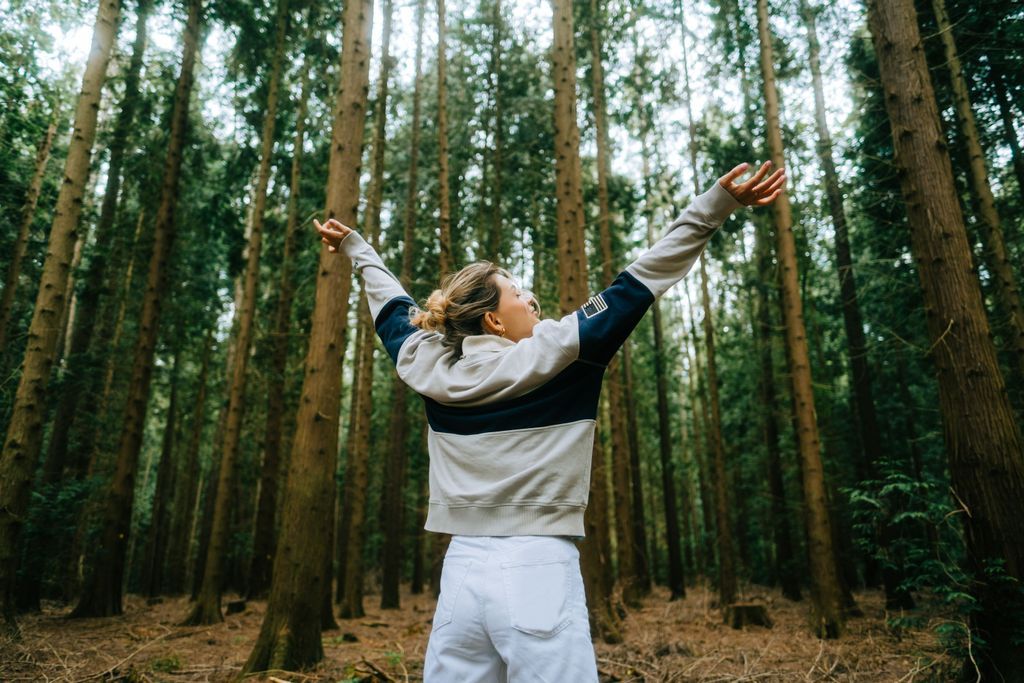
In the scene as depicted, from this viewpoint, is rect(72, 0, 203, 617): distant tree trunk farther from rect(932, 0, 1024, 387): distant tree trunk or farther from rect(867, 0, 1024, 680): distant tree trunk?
rect(932, 0, 1024, 387): distant tree trunk

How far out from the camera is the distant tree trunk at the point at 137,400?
34.3 ft

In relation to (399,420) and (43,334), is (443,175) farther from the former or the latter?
(43,334)

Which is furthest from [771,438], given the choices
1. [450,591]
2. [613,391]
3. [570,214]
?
[450,591]

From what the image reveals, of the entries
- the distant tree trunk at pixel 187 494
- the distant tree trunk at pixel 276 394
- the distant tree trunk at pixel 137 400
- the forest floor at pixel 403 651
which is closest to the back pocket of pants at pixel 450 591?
the forest floor at pixel 403 651

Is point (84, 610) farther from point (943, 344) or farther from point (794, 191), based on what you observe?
point (794, 191)

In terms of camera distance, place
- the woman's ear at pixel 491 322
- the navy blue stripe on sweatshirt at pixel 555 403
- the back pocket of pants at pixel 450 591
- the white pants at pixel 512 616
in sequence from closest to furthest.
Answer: the white pants at pixel 512 616 → the back pocket of pants at pixel 450 591 → the navy blue stripe on sweatshirt at pixel 555 403 → the woman's ear at pixel 491 322

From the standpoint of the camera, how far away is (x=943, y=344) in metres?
5.04

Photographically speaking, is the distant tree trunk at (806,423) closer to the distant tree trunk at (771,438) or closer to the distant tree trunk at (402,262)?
the distant tree trunk at (771,438)

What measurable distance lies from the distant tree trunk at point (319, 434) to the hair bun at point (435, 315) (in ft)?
14.1

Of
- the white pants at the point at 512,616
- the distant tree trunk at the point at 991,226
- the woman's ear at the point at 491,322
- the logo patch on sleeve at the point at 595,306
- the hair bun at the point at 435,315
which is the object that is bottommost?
the white pants at the point at 512,616

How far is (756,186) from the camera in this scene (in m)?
1.89

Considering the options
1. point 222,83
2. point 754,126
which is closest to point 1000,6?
point 754,126

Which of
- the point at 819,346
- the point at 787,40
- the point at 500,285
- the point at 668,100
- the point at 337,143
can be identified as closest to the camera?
the point at 500,285

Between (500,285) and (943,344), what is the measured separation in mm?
4755
